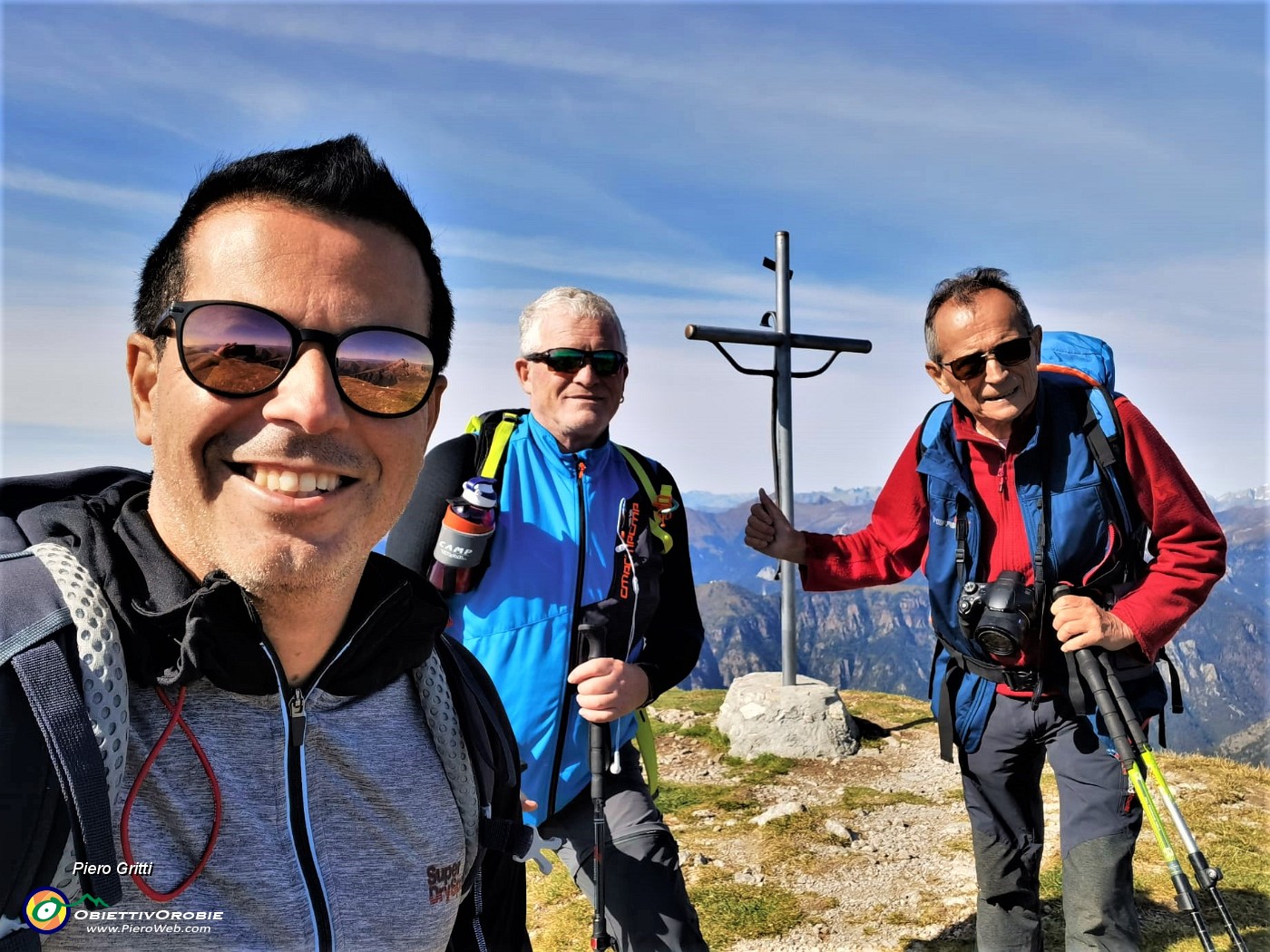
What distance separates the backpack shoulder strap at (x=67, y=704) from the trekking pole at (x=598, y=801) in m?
2.27

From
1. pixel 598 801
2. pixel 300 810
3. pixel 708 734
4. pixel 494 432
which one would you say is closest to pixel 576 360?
pixel 494 432

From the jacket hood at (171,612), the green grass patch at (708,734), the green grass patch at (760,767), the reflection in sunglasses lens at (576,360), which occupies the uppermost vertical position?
the reflection in sunglasses lens at (576,360)

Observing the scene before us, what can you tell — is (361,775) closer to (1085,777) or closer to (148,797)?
(148,797)

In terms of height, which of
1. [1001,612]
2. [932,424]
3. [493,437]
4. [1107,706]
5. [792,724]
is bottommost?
[792,724]

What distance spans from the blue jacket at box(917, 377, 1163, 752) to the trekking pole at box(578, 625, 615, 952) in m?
1.86

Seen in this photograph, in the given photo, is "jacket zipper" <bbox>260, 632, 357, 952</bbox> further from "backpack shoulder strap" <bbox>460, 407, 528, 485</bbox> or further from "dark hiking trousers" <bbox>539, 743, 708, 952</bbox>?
"backpack shoulder strap" <bbox>460, 407, 528, 485</bbox>

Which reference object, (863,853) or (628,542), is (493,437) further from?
(863,853)

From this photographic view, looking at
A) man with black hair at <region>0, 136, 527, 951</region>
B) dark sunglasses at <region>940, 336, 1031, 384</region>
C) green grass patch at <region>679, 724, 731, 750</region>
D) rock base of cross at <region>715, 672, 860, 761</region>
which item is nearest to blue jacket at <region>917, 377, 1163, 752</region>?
dark sunglasses at <region>940, 336, 1031, 384</region>

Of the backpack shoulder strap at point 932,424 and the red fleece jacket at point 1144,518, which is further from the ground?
the backpack shoulder strap at point 932,424

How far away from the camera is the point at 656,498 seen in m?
4.04

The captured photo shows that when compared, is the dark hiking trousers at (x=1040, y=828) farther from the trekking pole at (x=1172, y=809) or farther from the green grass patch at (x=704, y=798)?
the green grass patch at (x=704, y=798)

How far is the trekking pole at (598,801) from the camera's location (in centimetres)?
335

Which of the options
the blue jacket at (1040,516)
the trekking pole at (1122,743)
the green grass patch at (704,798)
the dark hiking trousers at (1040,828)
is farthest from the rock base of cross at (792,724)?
the trekking pole at (1122,743)

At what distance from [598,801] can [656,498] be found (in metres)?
1.30
